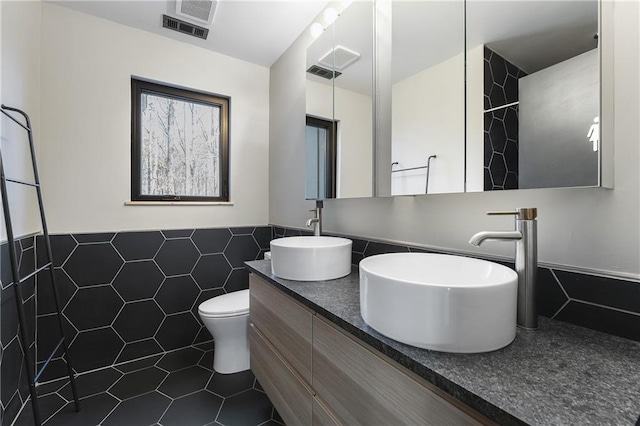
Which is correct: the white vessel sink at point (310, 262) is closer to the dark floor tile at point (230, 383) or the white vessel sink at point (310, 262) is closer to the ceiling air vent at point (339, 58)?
the dark floor tile at point (230, 383)

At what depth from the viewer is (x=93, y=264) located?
1.95 metres

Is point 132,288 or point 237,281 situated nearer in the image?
point 132,288

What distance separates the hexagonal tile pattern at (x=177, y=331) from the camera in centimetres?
219

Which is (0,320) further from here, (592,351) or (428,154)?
(592,351)

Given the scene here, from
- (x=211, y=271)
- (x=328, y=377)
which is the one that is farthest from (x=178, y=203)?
(x=328, y=377)

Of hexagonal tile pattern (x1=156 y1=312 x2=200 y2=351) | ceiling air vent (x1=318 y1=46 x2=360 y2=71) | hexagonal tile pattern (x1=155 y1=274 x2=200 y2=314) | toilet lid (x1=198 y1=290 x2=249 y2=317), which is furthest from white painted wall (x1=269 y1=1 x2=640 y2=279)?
hexagonal tile pattern (x1=156 y1=312 x2=200 y2=351)

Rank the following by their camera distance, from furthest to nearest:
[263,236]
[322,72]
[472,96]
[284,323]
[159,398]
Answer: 1. [263,236]
2. [322,72]
3. [159,398]
4. [284,323]
5. [472,96]

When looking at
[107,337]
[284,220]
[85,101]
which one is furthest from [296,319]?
[85,101]

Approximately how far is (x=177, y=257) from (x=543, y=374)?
2.30m

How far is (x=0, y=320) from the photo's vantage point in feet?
4.18

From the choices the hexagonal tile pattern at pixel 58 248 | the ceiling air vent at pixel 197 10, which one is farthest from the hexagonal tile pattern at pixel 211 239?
the ceiling air vent at pixel 197 10

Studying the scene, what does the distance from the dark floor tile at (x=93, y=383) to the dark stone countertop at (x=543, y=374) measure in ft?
6.16

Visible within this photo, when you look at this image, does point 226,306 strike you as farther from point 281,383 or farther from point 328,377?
point 328,377

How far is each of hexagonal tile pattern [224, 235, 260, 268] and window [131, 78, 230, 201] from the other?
408mm
